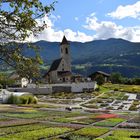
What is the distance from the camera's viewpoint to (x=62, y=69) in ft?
466

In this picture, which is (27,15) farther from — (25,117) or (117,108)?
(117,108)

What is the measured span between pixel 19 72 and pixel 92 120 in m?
39.7

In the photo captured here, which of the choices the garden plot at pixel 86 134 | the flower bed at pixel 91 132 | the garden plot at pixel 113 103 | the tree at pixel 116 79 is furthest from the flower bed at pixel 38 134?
the tree at pixel 116 79

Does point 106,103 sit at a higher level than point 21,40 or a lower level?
lower

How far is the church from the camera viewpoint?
139750 millimetres

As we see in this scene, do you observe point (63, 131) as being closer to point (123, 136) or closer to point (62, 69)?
point (123, 136)

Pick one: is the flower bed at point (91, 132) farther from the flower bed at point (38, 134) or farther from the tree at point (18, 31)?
the tree at point (18, 31)

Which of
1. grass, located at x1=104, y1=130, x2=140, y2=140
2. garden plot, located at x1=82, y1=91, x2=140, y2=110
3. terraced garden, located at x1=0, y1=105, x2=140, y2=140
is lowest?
grass, located at x1=104, y1=130, x2=140, y2=140

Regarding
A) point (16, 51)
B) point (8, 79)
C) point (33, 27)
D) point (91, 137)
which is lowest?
point (91, 137)

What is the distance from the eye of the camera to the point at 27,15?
18.3 meters

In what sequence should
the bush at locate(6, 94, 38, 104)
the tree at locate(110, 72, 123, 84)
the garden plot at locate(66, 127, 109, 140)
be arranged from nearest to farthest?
the garden plot at locate(66, 127, 109, 140) → the bush at locate(6, 94, 38, 104) → the tree at locate(110, 72, 123, 84)

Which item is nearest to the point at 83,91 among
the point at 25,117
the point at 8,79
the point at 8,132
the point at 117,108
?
the point at 117,108

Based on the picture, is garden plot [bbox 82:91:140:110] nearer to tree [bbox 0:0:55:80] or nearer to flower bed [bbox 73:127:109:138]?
flower bed [bbox 73:127:109:138]

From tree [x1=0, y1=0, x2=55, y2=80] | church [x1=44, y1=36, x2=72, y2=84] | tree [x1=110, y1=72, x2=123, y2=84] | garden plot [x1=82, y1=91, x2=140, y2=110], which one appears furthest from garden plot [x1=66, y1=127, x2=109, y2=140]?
tree [x1=110, y1=72, x2=123, y2=84]
